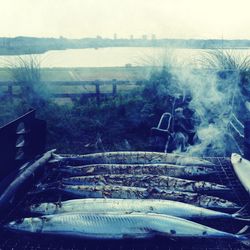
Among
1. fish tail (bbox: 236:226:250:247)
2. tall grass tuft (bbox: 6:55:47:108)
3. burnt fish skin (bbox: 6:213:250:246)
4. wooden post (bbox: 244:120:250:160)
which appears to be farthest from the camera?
tall grass tuft (bbox: 6:55:47:108)

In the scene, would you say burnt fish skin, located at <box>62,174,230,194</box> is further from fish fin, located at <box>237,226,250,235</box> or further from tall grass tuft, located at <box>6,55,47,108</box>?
tall grass tuft, located at <box>6,55,47,108</box>

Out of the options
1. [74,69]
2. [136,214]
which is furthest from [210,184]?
[74,69]

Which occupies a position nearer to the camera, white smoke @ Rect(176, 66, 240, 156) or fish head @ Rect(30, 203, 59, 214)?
fish head @ Rect(30, 203, 59, 214)

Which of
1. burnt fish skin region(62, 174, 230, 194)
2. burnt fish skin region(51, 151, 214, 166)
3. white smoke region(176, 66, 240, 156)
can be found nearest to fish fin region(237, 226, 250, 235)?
burnt fish skin region(62, 174, 230, 194)

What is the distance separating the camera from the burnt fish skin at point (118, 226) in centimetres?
438

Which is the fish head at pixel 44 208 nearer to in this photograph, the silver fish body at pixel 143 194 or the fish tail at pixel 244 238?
the silver fish body at pixel 143 194

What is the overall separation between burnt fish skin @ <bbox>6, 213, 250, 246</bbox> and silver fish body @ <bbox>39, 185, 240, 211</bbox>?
2.29ft

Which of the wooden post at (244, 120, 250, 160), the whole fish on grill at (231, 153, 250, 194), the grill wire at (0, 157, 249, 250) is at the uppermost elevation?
the wooden post at (244, 120, 250, 160)

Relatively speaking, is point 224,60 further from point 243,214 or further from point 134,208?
point 134,208

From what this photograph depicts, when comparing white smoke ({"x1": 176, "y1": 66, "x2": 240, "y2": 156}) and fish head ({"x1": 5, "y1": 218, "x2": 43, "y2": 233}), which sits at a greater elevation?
white smoke ({"x1": 176, "y1": 66, "x2": 240, "y2": 156})

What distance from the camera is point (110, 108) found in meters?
11.7

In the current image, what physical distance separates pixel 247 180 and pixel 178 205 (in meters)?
1.51

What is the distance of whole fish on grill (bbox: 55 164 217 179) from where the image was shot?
20.8ft

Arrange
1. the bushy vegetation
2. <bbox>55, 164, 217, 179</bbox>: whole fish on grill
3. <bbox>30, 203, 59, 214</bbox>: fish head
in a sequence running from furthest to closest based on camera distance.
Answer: the bushy vegetation → <bbox>55, 164, 217, 179</bbox>: whole fish on grill → <bbox>30, 203, 59, 214</bbox>: fish head
